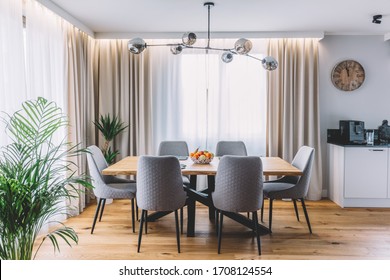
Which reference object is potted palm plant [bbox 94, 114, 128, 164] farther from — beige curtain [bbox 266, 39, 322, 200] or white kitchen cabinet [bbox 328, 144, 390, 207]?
white kitchen cabinet [bbox 328, 144, 390, 207]

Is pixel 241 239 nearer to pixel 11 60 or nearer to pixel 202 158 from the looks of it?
pixel 202 158

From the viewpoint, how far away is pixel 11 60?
122 inches

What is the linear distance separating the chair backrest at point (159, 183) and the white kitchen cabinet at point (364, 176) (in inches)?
103

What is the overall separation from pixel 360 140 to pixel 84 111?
12.8ft

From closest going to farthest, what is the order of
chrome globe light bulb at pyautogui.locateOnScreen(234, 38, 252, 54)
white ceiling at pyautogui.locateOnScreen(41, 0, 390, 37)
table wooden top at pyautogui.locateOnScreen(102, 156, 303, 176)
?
1. table wooden top at pyautogui.locateOnScreen(102, 156, 303, 176)
2. chrome globe light bulb at pyautogui.locateOnScreen(234, 38, 252, 54)
3. white ceiling at pyautogui.locateOnScreen(41, 0, 390, 37)

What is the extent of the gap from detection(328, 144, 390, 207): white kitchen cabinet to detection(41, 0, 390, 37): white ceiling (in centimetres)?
169

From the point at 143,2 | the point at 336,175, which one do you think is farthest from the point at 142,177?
the point at 336,175

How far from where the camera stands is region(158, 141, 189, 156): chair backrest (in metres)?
4.52

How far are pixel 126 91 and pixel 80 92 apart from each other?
774 mm

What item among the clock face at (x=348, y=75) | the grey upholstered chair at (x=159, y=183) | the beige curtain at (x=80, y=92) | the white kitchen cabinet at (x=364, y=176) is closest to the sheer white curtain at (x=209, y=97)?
the beige curtain at (x=80, y=92)

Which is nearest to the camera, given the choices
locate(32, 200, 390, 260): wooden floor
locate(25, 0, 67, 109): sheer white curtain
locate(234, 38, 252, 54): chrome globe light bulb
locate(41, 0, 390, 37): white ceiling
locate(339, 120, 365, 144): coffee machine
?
locate(32, 200, 390, 260): wooden floor

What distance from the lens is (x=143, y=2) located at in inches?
148

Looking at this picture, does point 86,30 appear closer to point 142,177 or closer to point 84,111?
point 84,111

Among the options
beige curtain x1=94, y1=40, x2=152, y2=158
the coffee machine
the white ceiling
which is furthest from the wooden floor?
the white ceiling
